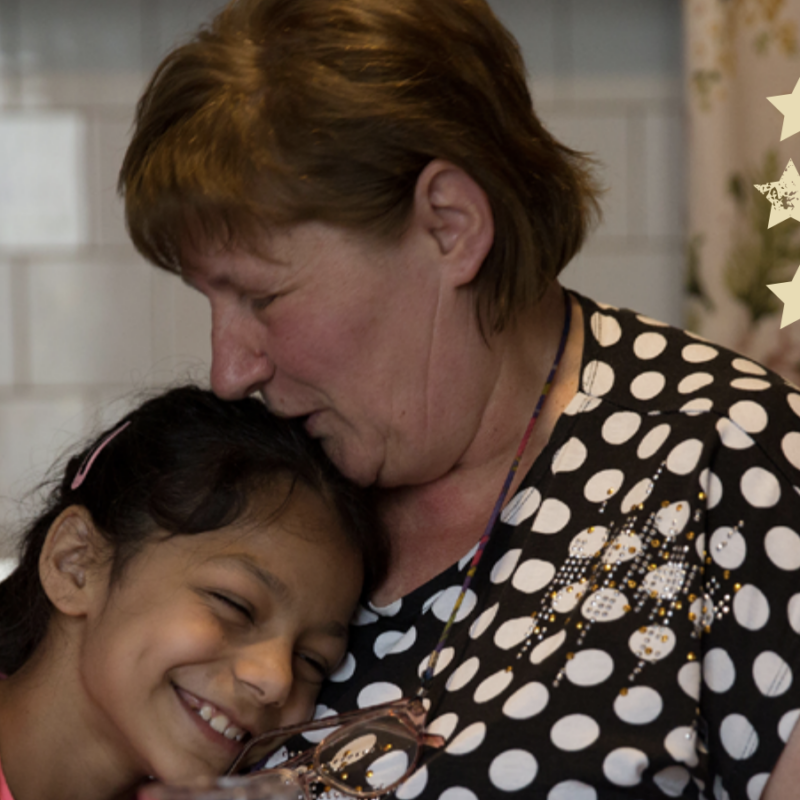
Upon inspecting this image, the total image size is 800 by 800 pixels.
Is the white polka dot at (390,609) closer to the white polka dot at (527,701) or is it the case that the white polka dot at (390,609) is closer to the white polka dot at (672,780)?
the white polka dot at (527,701)

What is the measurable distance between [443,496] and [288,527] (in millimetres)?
182

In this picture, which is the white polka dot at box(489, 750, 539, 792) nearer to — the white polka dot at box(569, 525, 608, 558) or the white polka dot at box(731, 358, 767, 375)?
the white polka dot at box(569, 525, 608, 558)

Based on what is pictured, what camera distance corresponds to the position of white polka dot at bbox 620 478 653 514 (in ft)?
3.59

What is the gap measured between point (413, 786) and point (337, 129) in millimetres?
630

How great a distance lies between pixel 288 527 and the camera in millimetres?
1269

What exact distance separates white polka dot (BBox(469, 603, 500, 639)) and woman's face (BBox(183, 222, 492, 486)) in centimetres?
20

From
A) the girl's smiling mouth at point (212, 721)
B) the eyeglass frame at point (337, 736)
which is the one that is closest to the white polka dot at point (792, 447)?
the eyeglass frame at point (337, 736)

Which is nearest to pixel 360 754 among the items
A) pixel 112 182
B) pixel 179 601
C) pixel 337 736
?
pixel 337 736

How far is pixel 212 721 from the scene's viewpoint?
1.19 metres

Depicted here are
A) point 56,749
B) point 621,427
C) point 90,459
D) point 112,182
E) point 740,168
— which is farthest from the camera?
point 112,182

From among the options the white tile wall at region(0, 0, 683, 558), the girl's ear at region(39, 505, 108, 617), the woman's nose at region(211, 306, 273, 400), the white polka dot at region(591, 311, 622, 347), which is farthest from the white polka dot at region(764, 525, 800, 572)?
the white tile wall at region(0, 0, 683, 558)

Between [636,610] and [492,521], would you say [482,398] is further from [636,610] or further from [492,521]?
[636,610]

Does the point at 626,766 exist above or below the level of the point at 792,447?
below

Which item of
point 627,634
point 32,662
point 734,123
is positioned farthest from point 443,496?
point 734,123
